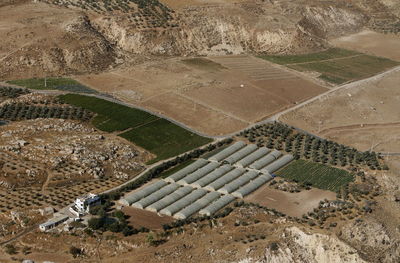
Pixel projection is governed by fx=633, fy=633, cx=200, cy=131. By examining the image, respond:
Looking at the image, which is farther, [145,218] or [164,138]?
[164,138]

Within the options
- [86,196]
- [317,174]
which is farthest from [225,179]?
[86,196]

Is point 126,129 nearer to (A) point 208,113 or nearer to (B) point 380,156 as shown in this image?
(A) point 208,113

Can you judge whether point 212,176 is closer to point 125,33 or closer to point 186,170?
point 186,170

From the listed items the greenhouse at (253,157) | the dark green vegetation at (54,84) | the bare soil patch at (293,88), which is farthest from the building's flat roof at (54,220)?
the bare soil patch at (293,88)

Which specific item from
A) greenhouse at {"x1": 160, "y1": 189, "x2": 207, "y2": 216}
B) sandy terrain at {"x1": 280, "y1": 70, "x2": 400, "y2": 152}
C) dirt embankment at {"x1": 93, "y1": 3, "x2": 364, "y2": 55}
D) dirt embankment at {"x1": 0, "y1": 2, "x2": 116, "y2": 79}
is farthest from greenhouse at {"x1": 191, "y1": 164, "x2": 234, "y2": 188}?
dirt embankment at {"x1": 93, "y1": 3, "x2": 364, "y2": 55}

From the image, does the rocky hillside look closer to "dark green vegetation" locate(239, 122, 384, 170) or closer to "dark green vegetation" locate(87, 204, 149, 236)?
"dark green vegetation" locate(239, 122, 384, 170)

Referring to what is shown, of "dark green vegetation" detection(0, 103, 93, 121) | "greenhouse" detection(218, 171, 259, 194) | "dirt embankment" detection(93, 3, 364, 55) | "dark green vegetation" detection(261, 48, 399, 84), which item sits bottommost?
"greenhouse" detection(218, 171, 259, 194)
